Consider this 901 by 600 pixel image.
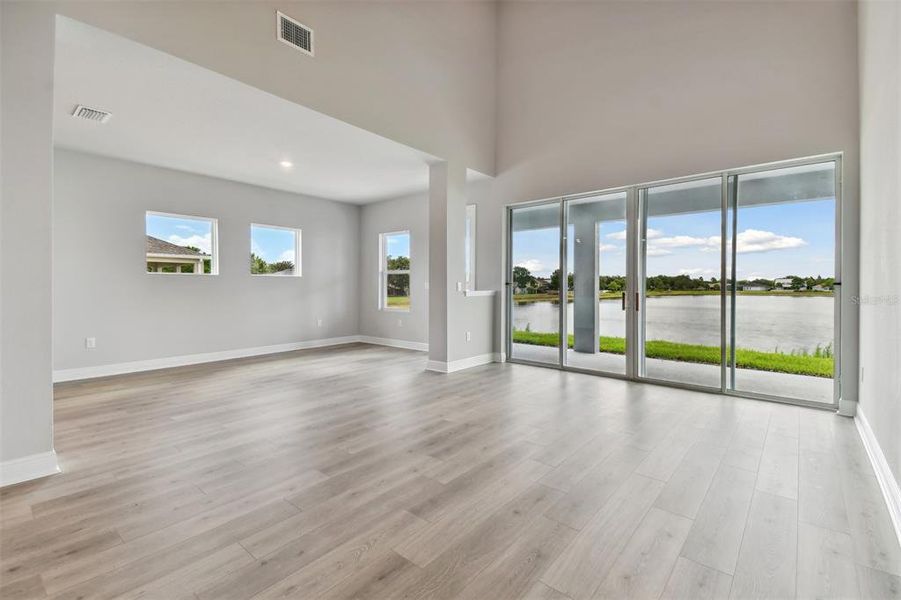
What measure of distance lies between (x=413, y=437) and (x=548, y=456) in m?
0.97

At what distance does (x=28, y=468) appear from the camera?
2.32 meters

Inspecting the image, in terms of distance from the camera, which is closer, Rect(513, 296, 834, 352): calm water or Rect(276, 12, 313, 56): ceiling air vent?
Rect(276, 12, 313, 56): ceiling air vent

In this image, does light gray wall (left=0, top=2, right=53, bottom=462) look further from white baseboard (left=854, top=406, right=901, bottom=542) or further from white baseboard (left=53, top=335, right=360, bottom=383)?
white baseboard (left=854, top=406, right=901, bottom=542)

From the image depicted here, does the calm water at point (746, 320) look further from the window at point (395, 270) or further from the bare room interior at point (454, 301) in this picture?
the window at point (395, 270)

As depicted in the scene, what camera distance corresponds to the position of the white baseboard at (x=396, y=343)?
284 inches

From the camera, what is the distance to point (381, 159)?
5195 mm

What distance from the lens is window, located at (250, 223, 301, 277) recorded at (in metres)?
6.76

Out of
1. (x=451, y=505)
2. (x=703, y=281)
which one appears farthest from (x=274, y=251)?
(x=703, y=281)

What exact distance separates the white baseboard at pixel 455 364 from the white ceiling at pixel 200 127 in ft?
8.73

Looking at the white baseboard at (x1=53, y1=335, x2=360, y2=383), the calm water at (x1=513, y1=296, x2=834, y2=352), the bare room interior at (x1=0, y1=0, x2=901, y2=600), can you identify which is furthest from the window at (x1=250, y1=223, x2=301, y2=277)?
the calm water at (x1=513, y1=296, x2=834, y2=352)

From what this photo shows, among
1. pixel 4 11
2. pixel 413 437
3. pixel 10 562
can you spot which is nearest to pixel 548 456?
pixel 413 437

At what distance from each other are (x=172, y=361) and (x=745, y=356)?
281 inches

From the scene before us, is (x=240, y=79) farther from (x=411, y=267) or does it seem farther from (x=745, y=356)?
(x=745, y=356)

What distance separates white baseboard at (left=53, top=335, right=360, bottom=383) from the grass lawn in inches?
A: 52.2
